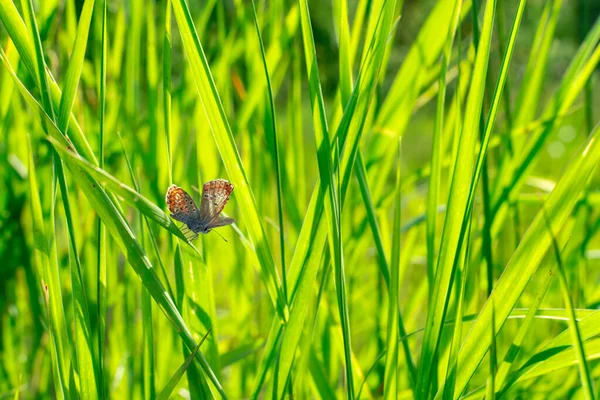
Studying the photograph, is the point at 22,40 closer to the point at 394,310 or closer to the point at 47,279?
the point at 47,279

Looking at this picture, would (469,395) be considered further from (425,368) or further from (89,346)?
(89,346)

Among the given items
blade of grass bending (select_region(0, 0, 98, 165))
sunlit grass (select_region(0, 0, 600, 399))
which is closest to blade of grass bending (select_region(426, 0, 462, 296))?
sunlit grass (select_region(0, 0, 600, 399))

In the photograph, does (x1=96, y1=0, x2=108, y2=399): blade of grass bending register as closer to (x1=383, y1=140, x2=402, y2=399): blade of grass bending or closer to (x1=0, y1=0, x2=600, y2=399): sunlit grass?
(x1=0, y1=0, x2=600, y2=399): sunlit grass

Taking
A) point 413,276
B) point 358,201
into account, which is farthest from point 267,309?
point 413,276

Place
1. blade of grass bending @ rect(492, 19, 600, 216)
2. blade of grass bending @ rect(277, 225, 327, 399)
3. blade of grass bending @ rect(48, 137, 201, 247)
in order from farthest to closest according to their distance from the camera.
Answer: blade of grass bending @ rect(492, 19, 600, 216) < blade of grass bending @ rect(277, 225, 327, 399) < blade of grass bending @ rect(48, 137, 201, 247)

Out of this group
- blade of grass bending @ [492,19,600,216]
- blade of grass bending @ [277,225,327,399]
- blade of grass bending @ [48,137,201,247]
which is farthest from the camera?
blade of grass bending @ [492,19,600,216]

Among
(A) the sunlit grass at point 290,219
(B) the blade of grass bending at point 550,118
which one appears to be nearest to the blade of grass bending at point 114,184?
(A) the sunlit grass at point 290,219
